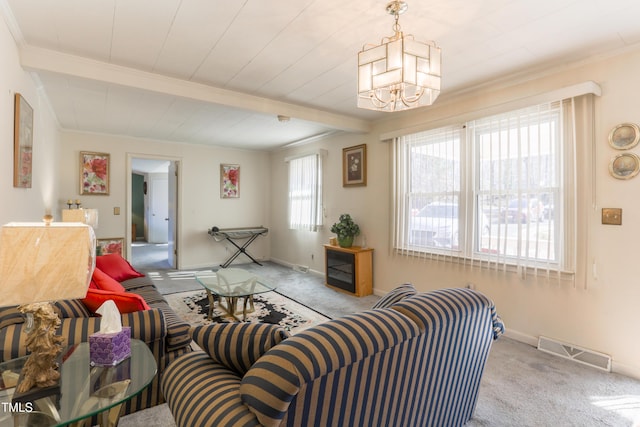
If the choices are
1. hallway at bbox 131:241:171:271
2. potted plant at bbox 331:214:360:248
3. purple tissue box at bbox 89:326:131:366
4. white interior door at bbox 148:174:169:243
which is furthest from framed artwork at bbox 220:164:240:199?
purple tissue box at bbox 89:326:131:366

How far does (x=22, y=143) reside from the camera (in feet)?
7.82

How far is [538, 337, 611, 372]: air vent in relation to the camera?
2.45 m

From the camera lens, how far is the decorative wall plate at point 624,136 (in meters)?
2.34

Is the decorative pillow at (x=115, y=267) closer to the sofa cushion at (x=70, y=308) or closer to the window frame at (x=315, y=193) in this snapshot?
the sofa cushion at (x=70, y=308)

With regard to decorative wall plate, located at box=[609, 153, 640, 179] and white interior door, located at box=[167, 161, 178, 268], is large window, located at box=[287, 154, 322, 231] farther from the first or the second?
decorative wall plate, located at box=[609, 153, 640, 179]

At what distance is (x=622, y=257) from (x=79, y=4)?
13.2 feet

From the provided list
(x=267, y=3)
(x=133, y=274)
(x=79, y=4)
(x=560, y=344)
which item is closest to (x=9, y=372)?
(x=79, y=4)

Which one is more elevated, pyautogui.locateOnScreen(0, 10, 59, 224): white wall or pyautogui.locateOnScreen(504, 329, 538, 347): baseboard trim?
pyautogui.locateOnScreen(0, 10, 59, 224): white wall

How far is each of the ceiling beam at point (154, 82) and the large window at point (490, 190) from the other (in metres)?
1.34

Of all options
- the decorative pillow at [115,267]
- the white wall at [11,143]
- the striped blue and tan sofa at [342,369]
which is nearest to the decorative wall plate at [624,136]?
the striped blue and tan sofa at [342,369]

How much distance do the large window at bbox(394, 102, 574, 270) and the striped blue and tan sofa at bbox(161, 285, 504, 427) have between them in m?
1.63

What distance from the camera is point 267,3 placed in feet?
6.19

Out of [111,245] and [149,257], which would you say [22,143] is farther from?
[149,257]

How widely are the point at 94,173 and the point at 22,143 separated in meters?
3.23
